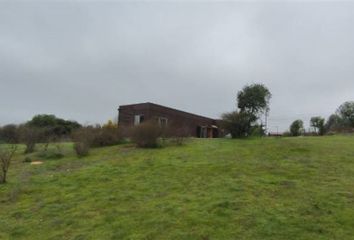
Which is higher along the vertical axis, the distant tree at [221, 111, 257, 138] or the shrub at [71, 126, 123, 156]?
the distant tree at [221, 111, 257, 138]

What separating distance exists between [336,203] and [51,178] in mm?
7542

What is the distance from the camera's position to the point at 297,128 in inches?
1309

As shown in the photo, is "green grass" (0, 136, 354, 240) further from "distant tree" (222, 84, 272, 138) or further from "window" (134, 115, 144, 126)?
"window" (134, 115, 144, 126)

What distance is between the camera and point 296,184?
712 centimetres

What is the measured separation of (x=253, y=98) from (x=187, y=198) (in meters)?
22.6

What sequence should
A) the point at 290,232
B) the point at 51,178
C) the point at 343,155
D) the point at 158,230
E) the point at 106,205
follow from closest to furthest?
the point at 290,232
the point at 158,230
the point at 106,205
the point at 51,178
the point at 343,155

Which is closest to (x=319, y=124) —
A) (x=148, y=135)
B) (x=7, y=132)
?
(x=148, y=135)

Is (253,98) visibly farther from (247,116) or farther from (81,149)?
(81,149)

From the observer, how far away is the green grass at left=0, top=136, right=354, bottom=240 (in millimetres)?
5105

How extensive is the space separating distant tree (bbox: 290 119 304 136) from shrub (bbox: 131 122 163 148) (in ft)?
68.0

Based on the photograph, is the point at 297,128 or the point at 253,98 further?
the point at 297,128

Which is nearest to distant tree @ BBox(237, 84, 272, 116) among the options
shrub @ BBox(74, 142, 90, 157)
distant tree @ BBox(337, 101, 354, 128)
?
shrub @ BBox(74, 142, 90, 157)

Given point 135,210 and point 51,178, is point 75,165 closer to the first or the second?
point 51,178

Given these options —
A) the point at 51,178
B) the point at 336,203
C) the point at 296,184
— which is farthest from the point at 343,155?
the point at 51,178
